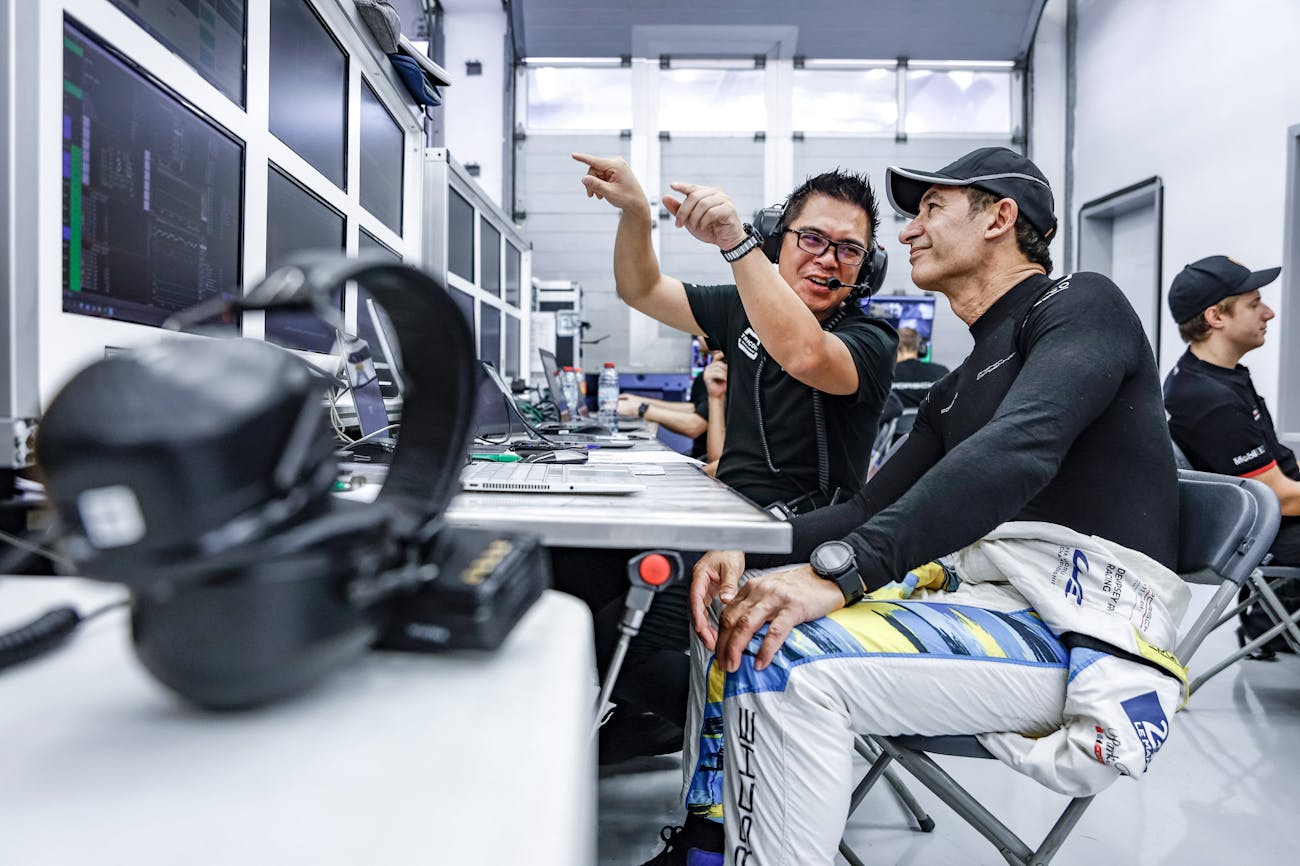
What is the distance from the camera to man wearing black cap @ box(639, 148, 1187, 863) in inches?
33.5

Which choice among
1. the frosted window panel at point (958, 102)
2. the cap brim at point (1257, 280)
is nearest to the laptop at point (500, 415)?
the cap brim at point (1257, 280)

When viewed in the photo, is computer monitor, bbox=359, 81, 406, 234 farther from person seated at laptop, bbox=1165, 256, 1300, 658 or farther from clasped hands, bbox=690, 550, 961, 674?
person seated at laptop, bbox=1165, 256, 1300, 658

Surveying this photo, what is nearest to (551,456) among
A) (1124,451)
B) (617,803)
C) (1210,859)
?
(617,803)

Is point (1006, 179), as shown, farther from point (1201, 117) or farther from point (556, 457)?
point (1201, 117)

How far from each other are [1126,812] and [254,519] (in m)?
1.79

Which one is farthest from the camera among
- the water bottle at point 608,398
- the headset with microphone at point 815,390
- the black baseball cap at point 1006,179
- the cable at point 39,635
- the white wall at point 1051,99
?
the white wall at point 1051,99

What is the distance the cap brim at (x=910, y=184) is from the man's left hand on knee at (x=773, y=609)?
0.81 meters

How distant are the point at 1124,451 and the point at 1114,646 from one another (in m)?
0.30

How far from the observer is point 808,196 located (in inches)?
61.1

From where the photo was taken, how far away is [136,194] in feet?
2.81

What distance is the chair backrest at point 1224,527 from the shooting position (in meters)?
1.03

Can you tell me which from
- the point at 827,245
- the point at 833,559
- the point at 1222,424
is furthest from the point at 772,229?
the point at 1222,424

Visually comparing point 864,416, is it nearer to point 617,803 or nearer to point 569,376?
point 617,803

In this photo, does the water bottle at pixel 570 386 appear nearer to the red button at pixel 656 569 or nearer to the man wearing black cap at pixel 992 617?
the man wearing black cap at pixel 992 617
